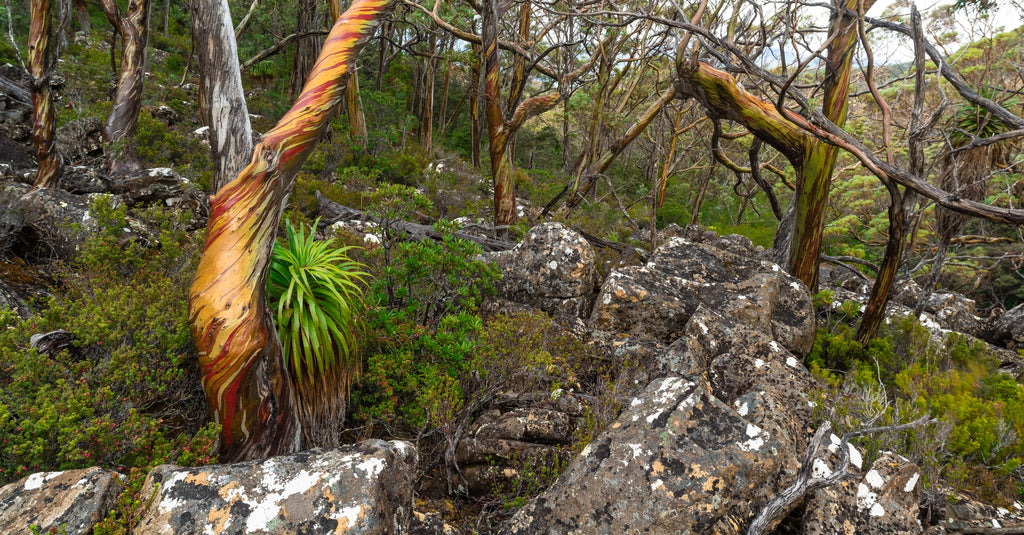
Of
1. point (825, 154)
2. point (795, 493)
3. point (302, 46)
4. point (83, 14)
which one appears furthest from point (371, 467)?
point (83, 14)

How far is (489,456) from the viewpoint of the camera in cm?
329

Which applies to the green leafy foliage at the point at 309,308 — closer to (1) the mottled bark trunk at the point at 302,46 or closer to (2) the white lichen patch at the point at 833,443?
(2) the white lichen patch at the point at 833,443

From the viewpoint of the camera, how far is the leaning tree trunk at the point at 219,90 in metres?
2.70

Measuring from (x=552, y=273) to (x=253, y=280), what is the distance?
3711 mm

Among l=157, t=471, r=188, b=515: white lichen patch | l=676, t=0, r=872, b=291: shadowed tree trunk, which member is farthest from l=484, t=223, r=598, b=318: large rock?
l=157, t=471, r=188, b=515: white lichen patch

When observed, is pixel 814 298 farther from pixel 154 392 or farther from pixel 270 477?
pixel 154 392

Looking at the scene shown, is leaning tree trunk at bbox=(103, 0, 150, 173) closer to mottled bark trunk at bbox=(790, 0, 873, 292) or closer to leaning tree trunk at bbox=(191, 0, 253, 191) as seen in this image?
leaning tree trunk at bbox=(191, 0, 253, 191)

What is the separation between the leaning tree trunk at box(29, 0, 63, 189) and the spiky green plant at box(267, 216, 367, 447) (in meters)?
4.98

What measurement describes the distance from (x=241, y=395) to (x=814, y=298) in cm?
638

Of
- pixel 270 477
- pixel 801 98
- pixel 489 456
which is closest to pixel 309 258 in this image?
pixel 270 477

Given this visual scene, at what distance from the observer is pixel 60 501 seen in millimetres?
1919

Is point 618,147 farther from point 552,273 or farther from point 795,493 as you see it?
point 795,493

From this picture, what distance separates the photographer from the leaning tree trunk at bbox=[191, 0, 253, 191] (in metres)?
2.70

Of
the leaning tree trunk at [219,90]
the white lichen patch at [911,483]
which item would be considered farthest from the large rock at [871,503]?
the leaning tree trunk at [219,90]
